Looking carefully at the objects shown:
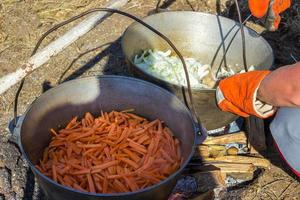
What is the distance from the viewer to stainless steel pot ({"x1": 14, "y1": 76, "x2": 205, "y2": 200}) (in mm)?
2281

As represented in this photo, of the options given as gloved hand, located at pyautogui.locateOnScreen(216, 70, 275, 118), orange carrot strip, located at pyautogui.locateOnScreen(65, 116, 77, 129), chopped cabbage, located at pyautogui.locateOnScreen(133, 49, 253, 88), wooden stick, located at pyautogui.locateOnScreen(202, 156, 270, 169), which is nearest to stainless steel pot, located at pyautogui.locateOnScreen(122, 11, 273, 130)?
chopped cabbage, located at pyautogui.locateOnScreen(133, 49, 253, 88)

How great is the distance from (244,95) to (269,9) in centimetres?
96

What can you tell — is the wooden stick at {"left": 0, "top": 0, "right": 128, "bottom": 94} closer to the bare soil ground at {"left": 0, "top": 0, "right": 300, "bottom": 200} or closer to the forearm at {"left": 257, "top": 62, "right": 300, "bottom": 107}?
the bare soil ground at {"left": 0, "top": 0, "right": 300, "bottom": 200}

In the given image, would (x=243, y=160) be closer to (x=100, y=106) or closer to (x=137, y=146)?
(x=137, y=146)

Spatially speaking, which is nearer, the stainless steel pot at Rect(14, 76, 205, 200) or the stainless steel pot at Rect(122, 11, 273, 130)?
the stainless steel pot at Rect(14, 76, 205, 200)

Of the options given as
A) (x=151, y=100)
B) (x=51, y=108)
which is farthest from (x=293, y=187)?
(x=51, y=108)

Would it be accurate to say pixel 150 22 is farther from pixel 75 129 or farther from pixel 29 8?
pixel 29 8

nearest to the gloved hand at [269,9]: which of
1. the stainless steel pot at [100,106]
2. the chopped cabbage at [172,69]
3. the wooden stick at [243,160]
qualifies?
the chopped cabbage at [172,69]

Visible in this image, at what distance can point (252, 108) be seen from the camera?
232cm

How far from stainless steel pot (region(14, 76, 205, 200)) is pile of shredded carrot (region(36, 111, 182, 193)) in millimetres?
54

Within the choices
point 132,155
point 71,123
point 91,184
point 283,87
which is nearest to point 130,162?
point 132,155

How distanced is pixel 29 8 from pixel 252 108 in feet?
10.1

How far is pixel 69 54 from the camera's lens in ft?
13.1

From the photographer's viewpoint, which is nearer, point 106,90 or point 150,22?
point 106,90
